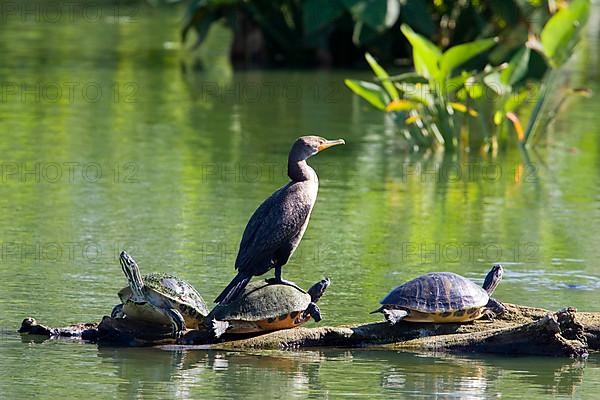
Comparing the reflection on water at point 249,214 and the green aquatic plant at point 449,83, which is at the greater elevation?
the green aquatic plant at point 449,83

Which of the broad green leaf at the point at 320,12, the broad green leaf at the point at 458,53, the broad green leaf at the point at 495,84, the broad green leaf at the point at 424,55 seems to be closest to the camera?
the broad green leaf at the point at 458,53

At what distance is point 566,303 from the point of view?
890cm

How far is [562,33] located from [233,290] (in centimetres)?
680

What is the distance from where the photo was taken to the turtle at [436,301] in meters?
7.48

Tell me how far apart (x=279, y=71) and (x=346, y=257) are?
1164 cm

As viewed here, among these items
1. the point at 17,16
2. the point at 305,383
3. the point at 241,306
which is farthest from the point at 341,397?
the point at 17,16

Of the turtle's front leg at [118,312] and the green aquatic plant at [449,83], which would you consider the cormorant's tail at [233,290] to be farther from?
the green aquatic plant at [449,83]

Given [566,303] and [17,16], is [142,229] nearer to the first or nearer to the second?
[566,303]

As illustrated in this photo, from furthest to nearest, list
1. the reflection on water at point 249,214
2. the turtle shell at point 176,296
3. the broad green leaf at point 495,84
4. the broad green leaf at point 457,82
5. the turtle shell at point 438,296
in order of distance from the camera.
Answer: the broad green leaf at point 495,84, the broad green leaf at point 457,82, the turtle shell at point 438,296, the turtle shell at point 176,296, the reflection on water at point 249,214

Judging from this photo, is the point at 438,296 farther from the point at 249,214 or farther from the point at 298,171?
the point at 249,214

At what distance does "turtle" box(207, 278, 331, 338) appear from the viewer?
7.41 m

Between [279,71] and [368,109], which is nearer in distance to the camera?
[368,109]

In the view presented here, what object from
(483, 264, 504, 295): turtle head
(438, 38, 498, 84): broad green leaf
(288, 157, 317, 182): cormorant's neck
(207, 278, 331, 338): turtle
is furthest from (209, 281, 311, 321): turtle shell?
(438, 38, 498, 84): broad green leaf

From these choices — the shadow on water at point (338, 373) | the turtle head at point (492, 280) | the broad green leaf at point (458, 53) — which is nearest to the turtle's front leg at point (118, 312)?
the shadow on water at point (338, 373)
